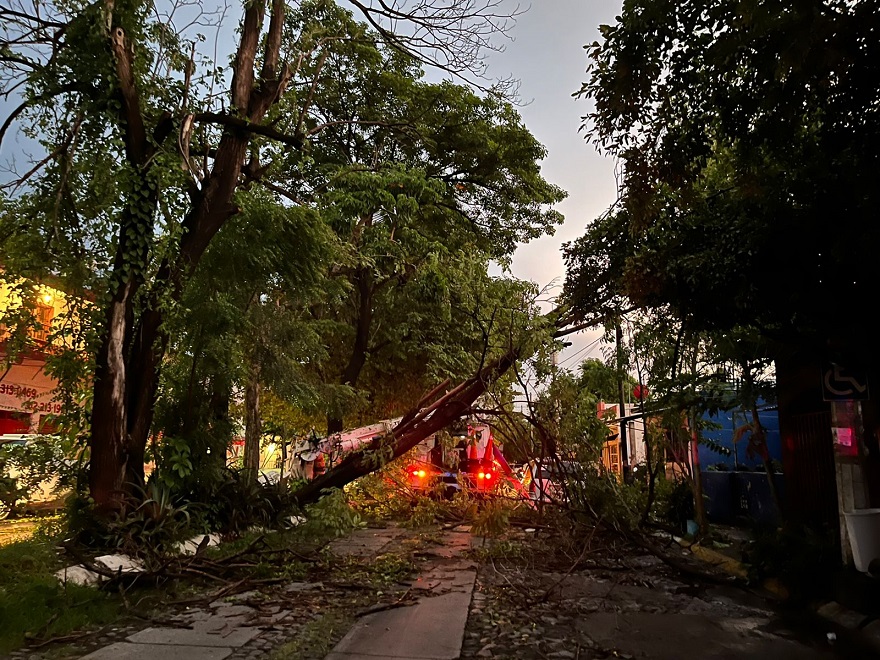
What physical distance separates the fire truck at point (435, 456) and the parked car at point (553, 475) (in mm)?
1557

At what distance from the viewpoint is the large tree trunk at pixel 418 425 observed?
421 inches

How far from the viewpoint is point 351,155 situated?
18453mm

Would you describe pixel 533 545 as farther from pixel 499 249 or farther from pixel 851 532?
pixel 499 249

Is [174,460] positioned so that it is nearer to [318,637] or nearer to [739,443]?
[318,637]

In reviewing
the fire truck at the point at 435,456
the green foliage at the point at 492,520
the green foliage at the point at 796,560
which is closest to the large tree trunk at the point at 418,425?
the fire truck at the point at 435,456

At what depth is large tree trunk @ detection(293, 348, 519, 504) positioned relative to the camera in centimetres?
1070

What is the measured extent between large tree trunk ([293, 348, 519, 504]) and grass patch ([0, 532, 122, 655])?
16.2 ft

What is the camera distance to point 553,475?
9.52m

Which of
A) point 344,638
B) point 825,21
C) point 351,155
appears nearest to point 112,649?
point 344,638

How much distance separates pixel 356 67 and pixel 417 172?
4413 millimetres

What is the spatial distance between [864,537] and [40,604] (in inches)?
322

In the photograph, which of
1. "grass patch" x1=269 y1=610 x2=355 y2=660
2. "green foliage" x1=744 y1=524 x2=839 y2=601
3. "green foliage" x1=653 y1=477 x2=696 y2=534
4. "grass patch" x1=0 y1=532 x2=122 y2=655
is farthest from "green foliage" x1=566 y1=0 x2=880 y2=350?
"grass patch" x1=0 y1=532 x2=122 y2=655

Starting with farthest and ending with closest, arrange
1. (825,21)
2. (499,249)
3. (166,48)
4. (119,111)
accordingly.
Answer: (499,249), (166,48), (119,111), (825,21)

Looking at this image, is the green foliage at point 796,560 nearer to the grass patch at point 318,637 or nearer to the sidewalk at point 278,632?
the sidewalk at point 278,632
